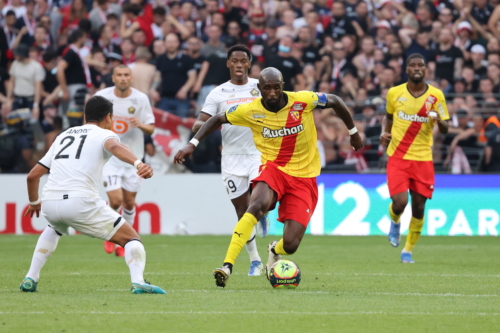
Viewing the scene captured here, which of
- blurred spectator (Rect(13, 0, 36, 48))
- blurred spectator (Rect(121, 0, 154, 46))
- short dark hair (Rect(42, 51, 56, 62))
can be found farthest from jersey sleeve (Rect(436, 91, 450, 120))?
blurred spectator (Rect(13, 0, 36, 48))

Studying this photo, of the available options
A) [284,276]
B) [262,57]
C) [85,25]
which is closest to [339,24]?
[262,57]

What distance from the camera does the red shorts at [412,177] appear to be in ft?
39.8

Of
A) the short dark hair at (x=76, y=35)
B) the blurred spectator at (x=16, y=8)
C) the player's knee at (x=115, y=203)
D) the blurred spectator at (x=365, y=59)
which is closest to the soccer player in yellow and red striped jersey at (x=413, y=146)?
the player's knee at (x=115, y=203)

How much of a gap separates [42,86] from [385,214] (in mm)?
8110

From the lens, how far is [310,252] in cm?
1373

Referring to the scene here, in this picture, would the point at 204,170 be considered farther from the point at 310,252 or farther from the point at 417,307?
the point at 417,307

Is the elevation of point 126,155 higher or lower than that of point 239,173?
higher

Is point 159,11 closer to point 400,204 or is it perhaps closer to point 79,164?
point 400,204

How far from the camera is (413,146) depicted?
12.2 m

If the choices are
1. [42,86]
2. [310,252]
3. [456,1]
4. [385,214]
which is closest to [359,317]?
[310,252]

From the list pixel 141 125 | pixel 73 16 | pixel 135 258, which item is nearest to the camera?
pixel 135 258

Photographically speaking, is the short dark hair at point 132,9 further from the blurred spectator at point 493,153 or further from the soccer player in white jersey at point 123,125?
the blurred spectator at point 493,153

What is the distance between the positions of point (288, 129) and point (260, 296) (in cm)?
197

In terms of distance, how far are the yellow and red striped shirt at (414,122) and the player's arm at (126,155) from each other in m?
5.69
